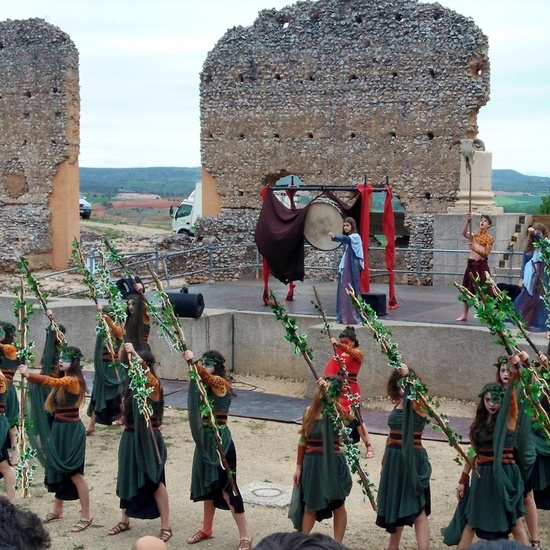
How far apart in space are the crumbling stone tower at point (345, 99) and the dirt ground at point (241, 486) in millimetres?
9289

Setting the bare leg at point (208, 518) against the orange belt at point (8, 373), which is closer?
the bare leg at point (208, 518)

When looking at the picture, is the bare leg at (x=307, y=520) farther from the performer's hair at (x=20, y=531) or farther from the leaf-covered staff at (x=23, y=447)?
the performer's hair at (x=20, y=531)

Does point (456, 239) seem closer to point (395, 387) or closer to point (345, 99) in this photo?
point (345, 99)

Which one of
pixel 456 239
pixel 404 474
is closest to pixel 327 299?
pixel 456 239

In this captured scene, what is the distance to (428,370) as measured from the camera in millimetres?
12438

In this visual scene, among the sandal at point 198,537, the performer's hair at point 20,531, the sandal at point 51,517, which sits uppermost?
the performer's hair at point 20,531

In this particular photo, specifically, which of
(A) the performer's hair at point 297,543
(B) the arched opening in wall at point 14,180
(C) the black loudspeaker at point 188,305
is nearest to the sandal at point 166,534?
(A) the performer's hair at point 297,543

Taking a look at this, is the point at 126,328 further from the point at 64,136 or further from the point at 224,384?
the point at 64,136

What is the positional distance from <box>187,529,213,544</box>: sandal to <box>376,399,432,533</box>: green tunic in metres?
1.45

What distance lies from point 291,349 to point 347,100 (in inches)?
358

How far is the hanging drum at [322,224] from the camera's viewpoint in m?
14.0

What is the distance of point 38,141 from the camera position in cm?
2511

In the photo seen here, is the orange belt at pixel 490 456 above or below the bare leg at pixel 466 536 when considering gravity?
above

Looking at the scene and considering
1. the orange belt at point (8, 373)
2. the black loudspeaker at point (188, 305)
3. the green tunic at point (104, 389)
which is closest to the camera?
the orange belt at point (8, 373)
